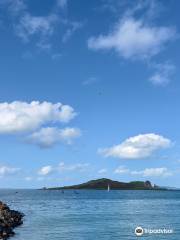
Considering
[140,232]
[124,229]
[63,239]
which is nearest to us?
[63,239]

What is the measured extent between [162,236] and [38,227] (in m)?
23.7

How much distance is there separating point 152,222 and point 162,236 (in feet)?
76.1

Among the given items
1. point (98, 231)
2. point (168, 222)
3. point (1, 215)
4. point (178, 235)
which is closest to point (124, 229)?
point (98, 231)

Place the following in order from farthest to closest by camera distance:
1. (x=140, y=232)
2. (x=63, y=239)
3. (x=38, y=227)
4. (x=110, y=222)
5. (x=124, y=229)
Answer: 1. (x=110, y=222)
2. (x=38, y=227)
3. (x=124, y=229)
4. (x=140, y=232)
5. (x=63, y=239)

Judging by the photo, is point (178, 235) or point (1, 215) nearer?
point (178, 235)

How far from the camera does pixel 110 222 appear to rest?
87812 mm

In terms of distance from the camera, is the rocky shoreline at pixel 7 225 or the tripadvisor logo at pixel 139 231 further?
the tripadvisor logo at pixel 139 231

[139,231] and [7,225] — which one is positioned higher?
[7,225]

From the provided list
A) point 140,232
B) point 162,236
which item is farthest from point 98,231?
point 162,236

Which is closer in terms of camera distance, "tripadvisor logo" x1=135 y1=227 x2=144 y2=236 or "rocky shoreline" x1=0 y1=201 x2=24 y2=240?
"rocky shoreline" x1=0 y1=201 x2=24 y2=240

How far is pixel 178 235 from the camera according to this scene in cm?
6738

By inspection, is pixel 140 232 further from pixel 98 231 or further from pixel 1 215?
pixel 1 215

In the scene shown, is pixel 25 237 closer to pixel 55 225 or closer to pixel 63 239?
pixel 63 239

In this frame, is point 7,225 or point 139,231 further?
point 7,225
